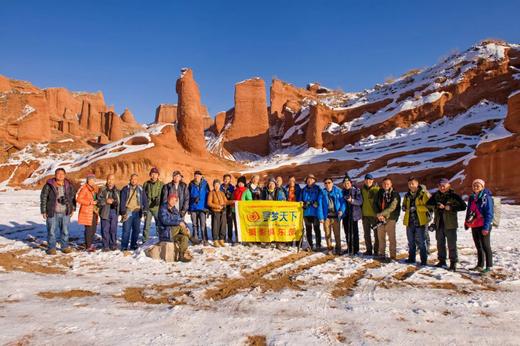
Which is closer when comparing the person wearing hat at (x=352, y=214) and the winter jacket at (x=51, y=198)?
the winter jacket at (x=51, y=198)

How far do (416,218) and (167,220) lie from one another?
5.34 metres

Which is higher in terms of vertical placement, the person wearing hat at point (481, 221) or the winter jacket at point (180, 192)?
the winter jacket at point (180, 192)

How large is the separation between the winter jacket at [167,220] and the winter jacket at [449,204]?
211 inches

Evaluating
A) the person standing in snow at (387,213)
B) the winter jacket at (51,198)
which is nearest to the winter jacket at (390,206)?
the person standing in snow at (387,213)

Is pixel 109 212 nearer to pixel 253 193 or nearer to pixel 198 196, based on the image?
pixel 198 196

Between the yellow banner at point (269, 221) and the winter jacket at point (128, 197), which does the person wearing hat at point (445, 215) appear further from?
the winter jacket at point (128, 197)

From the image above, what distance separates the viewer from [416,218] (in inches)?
290

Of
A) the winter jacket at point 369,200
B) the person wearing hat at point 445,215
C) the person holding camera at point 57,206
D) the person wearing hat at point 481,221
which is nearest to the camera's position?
the person wearing hat at point 481,221

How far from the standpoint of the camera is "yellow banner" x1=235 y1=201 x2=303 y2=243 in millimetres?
9195

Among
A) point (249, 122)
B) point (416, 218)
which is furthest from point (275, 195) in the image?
point (249, 122)

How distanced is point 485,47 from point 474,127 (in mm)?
24950

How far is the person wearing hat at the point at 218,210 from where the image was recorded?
909 centimetres

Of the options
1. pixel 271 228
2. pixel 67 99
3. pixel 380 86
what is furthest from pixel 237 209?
pixel 67 99

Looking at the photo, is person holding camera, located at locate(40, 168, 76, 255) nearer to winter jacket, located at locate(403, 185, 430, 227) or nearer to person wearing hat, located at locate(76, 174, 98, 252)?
person wearing hat, located at locate(76, 174, 98, 252)
